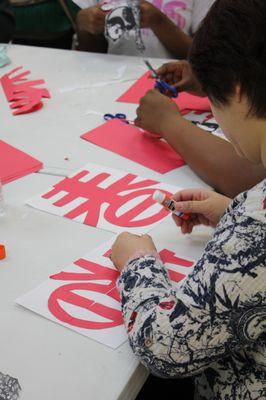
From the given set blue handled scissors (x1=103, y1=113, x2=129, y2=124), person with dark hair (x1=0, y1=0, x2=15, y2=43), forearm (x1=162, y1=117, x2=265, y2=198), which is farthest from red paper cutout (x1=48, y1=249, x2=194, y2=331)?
person with dark hair (x1=0, y1=0, x2=15, y2=43)

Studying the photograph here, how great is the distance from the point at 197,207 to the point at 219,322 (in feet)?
1.03

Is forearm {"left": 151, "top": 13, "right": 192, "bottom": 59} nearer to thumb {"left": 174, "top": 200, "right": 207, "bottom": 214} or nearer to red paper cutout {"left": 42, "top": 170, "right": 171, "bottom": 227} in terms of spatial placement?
red paper cutout {"left": 42, "top": 170, "right": 171, "bottom": 227}

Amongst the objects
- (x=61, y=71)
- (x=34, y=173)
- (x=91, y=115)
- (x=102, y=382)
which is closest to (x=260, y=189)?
(x=102, y=382)

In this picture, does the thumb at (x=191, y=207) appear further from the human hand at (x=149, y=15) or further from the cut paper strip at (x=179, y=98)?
the human hand at (x=149, y=15)

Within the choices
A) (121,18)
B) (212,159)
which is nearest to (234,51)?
(212,159)

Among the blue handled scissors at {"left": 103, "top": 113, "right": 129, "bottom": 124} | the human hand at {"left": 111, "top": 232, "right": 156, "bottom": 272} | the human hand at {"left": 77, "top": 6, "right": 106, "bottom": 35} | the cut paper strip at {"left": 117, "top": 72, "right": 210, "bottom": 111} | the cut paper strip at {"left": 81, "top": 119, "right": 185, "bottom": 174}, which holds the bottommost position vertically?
the cut paper strip at {"left": 81, "top": 119, "right": 185, "bottom": 174}

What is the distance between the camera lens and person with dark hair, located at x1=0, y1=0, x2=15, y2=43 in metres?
1.95

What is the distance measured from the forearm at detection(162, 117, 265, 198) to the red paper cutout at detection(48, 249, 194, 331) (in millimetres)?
238

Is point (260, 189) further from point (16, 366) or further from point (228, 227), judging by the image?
point (16, 366)

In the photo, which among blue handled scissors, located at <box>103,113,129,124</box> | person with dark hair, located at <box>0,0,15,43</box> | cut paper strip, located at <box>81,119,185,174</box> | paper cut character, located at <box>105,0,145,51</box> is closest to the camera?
cut paper strip, located at <box>81,119,185,174</box>

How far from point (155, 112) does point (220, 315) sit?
0.68m

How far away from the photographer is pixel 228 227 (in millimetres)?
646

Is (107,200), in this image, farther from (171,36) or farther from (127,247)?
(171,36)

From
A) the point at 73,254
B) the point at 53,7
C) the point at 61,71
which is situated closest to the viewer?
the point at 73,254
